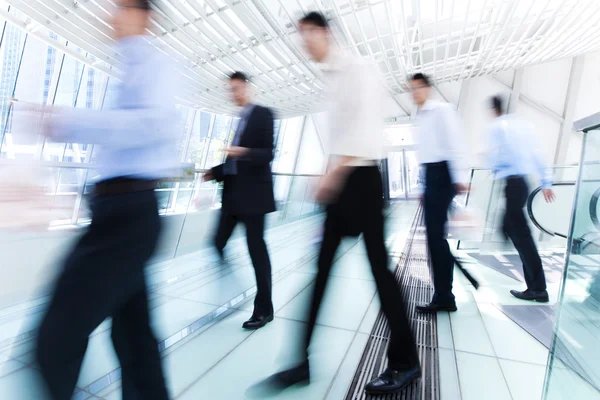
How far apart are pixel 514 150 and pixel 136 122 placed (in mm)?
2703

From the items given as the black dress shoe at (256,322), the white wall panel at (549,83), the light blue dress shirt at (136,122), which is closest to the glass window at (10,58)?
the black dress shoe at (256,322)

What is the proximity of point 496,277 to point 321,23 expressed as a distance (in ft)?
9.52

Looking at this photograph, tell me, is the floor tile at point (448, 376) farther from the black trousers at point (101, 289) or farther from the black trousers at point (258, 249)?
the black trousers at point (101, 289)

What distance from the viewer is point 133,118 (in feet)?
2.88

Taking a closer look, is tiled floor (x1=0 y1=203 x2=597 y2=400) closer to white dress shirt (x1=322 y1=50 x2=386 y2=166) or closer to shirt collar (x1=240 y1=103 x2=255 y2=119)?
white dress shirt (x1=322 y1=50 x2=386 y2=166)

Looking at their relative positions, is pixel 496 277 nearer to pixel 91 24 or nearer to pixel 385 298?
pixel 385 298

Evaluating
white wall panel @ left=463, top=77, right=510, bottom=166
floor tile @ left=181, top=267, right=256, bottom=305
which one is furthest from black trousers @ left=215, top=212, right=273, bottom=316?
white wall panel @ left=463, top=77, right=510, bottom=166

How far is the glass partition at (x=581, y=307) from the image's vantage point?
1222 mm

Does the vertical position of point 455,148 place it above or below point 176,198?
above

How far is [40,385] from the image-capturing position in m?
0.80

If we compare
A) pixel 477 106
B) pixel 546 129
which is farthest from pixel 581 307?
pixel 546 129

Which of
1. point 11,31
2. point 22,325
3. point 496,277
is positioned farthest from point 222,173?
point 11,31

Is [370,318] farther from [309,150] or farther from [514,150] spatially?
[309,150]

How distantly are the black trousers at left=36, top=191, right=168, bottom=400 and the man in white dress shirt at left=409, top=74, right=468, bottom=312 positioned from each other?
67.7 inches
